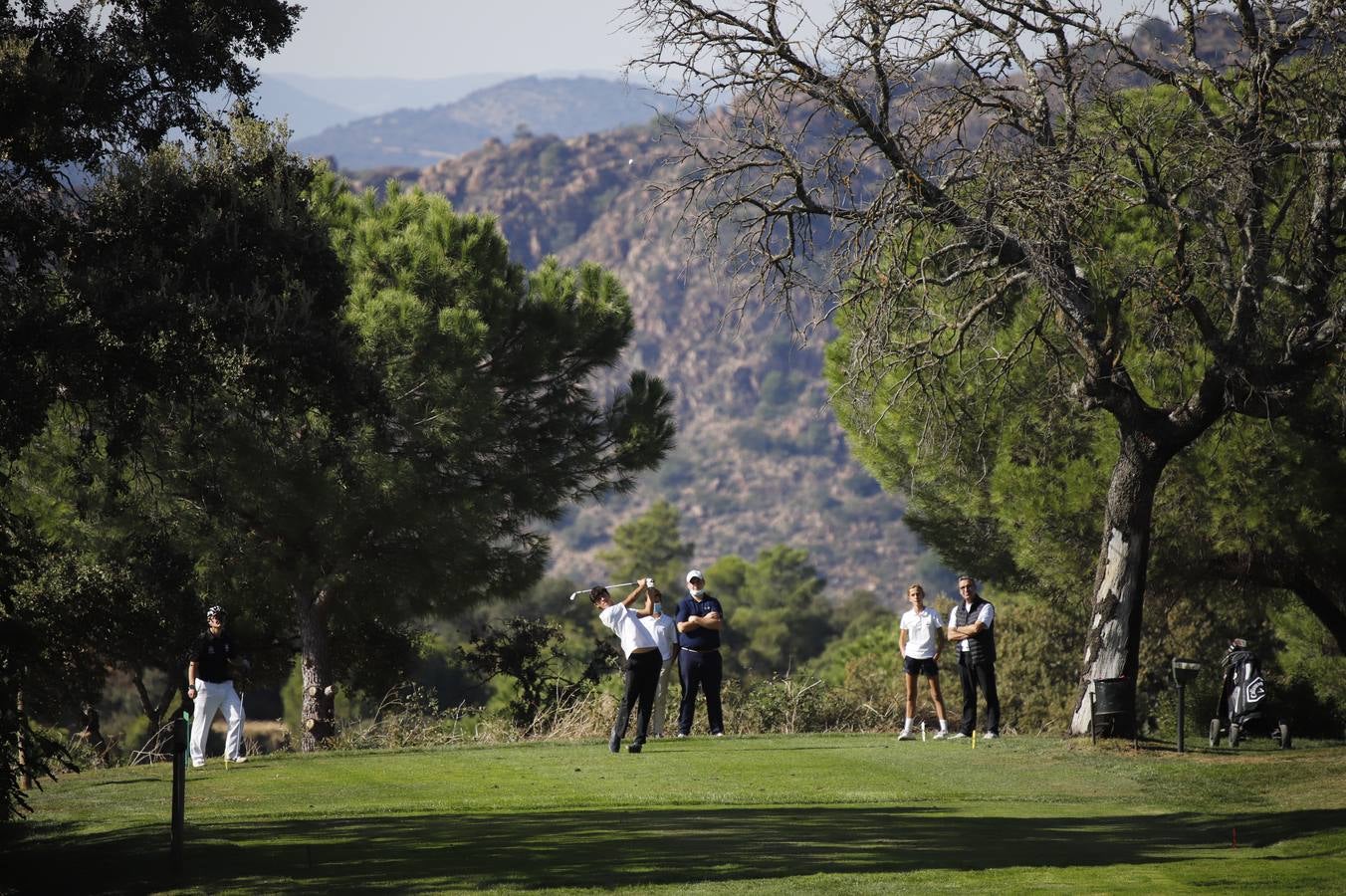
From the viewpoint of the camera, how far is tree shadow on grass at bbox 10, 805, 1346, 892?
389 inches

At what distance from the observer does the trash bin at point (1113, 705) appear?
16766 millimetres

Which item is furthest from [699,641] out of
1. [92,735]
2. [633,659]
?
[92,735]

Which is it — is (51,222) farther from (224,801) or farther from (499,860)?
(499,860)

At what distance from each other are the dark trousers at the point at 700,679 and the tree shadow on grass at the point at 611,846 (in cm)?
559

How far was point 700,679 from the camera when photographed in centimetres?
1889

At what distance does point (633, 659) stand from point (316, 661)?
12158mm

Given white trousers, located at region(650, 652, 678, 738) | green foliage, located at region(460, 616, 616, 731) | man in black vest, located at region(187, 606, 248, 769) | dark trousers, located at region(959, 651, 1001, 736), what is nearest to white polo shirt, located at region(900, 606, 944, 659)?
dark trousers, located at region(959, 651, 1001, 736)

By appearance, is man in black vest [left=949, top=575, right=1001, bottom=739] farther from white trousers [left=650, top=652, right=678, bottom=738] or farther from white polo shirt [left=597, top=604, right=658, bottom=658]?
white trousers [left=650, top=652, right=678, bottom=738]

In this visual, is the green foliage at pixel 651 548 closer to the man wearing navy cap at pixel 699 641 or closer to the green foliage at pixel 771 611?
the green foliage at pixel 771 611

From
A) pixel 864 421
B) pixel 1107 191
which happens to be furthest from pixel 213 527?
pixel 1107 191

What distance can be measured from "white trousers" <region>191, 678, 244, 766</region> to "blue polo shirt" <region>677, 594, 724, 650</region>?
489cm

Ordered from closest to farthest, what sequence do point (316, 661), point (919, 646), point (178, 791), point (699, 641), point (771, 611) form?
point (178, 791) → point (919, 646) → point (699, 641) → point (316, 661) → point (771, 611)

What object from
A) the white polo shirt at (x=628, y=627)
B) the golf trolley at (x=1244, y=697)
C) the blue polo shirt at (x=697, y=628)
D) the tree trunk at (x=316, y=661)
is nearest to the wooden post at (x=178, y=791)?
the white polo shirt at (x=628, y=627)

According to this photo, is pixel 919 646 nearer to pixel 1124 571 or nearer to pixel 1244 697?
pixel 1124 571
